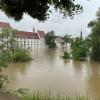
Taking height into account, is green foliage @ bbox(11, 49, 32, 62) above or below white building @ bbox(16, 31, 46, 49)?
below

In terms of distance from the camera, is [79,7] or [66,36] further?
[66,36]

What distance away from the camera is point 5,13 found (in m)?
4.26

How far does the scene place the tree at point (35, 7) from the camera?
3.96 meters

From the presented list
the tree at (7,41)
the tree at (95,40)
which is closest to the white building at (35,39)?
the tree at (95,40)

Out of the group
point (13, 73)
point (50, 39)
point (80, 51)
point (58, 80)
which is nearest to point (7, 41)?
point (58, 80)

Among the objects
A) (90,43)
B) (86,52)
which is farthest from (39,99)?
(86,52)

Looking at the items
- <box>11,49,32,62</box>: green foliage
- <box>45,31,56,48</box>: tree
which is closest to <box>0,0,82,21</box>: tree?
<box>11,49,32,62</box>: green foliage

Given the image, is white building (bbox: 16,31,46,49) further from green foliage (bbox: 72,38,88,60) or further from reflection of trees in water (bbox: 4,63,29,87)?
reflection of trees in water (bbox: 4,63,29,87)

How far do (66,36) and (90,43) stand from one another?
1742 inches

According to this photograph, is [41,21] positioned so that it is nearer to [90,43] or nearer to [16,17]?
[16,17]

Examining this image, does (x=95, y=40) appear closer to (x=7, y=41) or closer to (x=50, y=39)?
(x=7, y=41)

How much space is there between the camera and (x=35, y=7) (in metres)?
4.03

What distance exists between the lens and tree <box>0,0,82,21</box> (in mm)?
3959

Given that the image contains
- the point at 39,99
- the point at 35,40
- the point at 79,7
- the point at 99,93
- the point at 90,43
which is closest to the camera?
the point at 79,7
